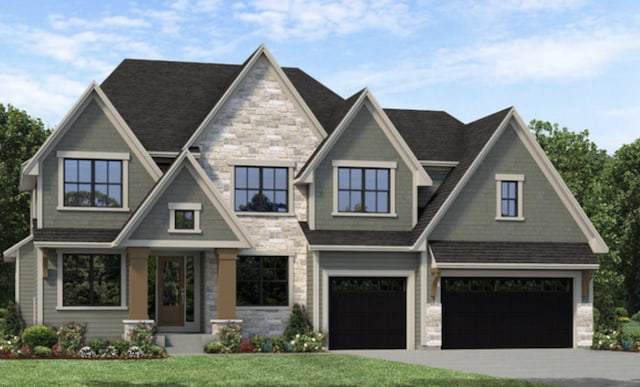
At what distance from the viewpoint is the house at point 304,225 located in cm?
3075

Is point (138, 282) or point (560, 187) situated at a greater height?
point (560, 187)

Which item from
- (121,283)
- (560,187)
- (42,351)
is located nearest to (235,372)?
(42,351)

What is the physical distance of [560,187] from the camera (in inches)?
1328

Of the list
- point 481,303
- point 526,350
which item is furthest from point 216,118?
Answer: point 526,350

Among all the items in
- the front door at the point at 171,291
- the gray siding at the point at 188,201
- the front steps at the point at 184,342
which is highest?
the gray siding at the point at 188,201

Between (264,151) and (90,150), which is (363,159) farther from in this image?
(90,150)

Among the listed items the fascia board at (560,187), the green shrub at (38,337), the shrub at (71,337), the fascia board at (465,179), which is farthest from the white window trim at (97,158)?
the fascia board at (560,187)

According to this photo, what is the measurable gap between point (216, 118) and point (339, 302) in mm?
7492

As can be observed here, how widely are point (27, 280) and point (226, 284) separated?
6546 millimetres

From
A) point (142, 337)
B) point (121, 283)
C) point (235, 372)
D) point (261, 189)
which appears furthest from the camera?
point (261, 189)

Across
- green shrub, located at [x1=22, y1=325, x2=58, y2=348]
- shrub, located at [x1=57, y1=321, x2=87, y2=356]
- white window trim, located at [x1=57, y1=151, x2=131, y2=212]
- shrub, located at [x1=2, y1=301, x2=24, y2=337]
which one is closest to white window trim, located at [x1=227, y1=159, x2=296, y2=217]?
white window trim, located at [x1=57, y1=151, x2=131, y2=212]

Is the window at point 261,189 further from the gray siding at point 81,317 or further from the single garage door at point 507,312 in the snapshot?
the single garage door at point 507,312

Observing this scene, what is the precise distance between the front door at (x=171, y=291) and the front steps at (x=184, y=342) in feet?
5.92

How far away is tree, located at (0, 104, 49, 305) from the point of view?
53.4 meters
